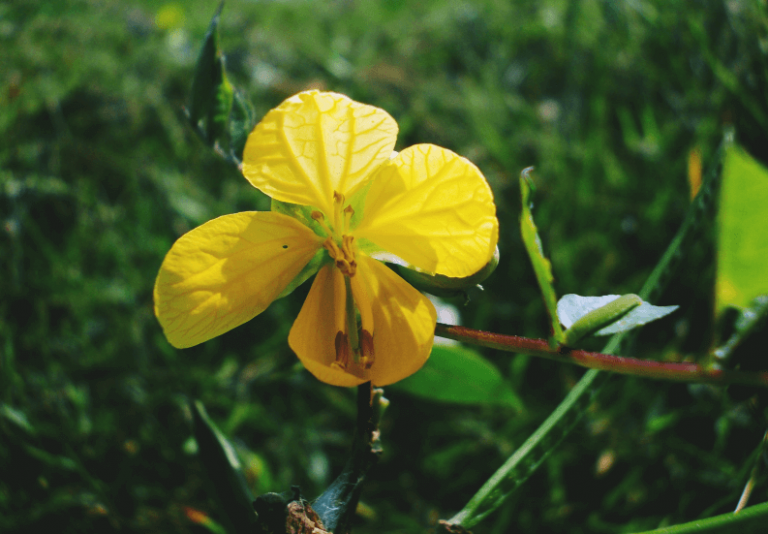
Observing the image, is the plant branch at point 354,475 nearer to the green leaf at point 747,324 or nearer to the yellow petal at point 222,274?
the yellow petal at point 222,274

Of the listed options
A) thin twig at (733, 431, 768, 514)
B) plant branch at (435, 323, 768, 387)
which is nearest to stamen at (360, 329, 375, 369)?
plant branch at (435, 323, 768, 387)

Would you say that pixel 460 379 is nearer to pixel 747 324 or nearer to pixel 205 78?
pixel 747 324

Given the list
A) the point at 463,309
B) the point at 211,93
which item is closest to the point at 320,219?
the point at 211,93

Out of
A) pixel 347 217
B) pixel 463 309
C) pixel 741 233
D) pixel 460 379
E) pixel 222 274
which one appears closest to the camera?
pixel 741 233

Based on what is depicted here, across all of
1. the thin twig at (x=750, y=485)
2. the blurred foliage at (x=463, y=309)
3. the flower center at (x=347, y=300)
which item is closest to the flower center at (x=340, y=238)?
the flower center at (x=347, y=300)

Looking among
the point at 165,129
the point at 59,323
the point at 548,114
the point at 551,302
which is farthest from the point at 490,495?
the point at 165,129

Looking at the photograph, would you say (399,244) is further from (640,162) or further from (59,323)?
(640,162)
